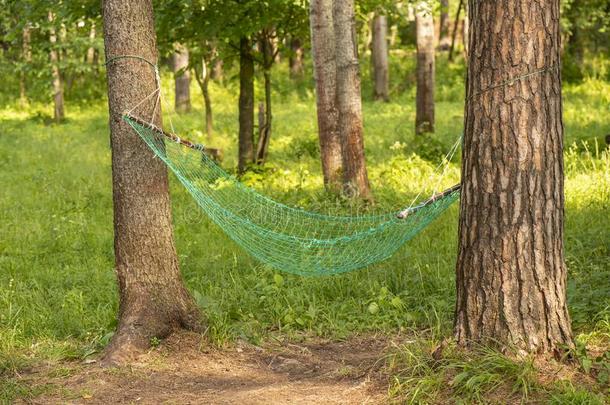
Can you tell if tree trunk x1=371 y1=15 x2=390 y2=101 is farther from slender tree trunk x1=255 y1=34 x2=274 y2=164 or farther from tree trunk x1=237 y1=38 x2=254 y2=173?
tree trunk x1=237 y1=38 x2=254 y2=173

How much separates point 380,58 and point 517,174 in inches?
649

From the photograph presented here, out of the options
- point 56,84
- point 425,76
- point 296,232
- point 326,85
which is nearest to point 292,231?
point 296,232

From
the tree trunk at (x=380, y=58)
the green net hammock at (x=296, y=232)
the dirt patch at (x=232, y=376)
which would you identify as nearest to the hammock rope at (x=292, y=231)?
the green net hammock at (x=296, y=232)

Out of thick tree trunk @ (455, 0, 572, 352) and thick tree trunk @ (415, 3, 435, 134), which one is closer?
thick tree trunk @ (455, 0, 572, 352)

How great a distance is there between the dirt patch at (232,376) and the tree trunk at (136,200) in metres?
0.20

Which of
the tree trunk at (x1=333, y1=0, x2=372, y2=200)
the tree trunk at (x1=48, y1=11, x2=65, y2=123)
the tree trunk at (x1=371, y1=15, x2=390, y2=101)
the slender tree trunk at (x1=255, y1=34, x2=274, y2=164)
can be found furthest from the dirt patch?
the tree trunk at (x1=371, y1=15, x2=390, y2=101)

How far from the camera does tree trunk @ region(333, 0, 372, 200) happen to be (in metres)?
8.34

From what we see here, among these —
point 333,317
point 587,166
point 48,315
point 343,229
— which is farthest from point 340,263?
point 587,166

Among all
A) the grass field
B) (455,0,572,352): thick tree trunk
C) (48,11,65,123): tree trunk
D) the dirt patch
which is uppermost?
(48,11,65,123): tree trunk

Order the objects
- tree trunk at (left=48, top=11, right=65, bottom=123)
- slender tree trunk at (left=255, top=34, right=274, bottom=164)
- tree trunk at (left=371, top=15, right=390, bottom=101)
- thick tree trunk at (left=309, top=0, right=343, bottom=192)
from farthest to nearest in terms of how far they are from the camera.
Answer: tree trunk at (left=371, top=15, right=390, bottom=101), tree trunk at (left=48, top=11, right=65, bottom=123), slender tree trunk at (left=255, top=34, right=274, bottom=164), thick tree trunk at (left=309, top=0, right=343, bottom=192)

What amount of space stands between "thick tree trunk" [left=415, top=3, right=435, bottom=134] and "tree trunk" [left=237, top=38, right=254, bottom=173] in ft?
11.3

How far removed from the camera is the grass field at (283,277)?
17.0ft

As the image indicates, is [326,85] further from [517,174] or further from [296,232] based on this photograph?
[517,174]

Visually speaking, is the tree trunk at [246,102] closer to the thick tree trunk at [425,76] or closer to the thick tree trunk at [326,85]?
the thick tree trunk at [326,85]
